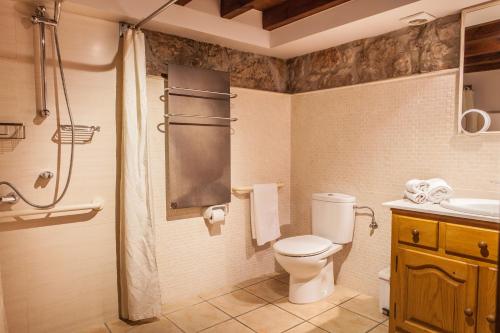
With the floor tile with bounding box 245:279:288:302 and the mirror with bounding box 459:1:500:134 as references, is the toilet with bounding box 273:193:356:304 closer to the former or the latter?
the floor tile with bounding box 245:279:288:302

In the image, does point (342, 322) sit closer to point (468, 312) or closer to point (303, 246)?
point (303, 246)

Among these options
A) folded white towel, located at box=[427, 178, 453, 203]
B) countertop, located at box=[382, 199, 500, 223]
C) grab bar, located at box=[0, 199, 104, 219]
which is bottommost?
grab bar, located at box=[0, 199, 104, 219]

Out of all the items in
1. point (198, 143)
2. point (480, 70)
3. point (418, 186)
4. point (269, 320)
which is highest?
point (480, 70)

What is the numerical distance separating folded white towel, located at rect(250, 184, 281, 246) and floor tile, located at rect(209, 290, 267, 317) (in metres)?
0.46

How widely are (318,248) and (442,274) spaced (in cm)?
86

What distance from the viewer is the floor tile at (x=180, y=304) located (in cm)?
258

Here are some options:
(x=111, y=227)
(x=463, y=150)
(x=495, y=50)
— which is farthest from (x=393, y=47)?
(x=111, y=227)

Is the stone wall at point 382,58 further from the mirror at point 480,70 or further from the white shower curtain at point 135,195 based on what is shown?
the white shower curtain at point 135,195

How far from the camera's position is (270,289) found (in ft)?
9.67

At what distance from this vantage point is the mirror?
2.08 metres

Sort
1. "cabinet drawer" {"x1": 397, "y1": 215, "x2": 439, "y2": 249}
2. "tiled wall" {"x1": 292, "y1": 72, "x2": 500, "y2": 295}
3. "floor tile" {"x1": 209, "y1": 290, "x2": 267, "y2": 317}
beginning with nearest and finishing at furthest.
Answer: "cabinet drawer" {"x1": 397, "y1": 215, "x2": 439, "y2": 249} → "tiled wall" {"x1": 292, "y1": 72, "x2": 500, "y2": 295} → "floor tile" {"x1": 209, "y1": 290, "x2": 267, "y2": 317}

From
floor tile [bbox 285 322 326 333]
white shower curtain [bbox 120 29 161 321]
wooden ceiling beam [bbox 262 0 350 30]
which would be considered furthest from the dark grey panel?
floor tile [bbox 285 322 326 333]

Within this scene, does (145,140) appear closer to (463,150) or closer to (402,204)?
(402,204)

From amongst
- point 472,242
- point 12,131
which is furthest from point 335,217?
point 12,131
